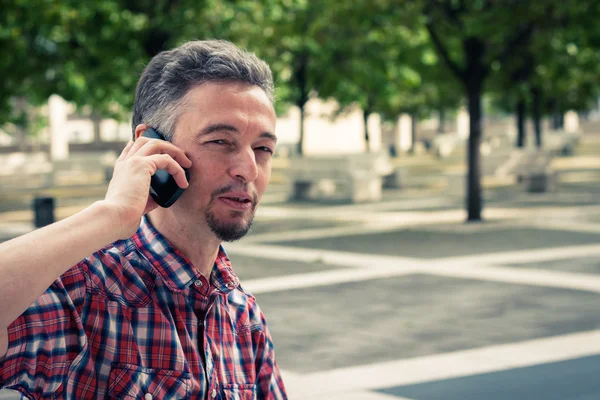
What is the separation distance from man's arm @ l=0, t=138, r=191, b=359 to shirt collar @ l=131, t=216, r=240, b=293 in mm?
116

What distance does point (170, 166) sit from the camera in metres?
1.91

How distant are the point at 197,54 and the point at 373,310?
6947mm

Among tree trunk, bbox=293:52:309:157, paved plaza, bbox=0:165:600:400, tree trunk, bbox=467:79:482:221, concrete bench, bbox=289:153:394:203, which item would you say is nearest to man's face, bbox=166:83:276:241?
paved plaza, bbox=0:165:600:400

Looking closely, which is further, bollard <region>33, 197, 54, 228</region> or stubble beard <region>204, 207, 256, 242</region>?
bollard <region>33, 197, 54, 228</region>

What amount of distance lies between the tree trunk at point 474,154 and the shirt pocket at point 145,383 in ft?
49.3

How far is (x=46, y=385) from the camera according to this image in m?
1.81

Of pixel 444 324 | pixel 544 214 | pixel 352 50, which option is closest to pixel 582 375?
pixel 444 324

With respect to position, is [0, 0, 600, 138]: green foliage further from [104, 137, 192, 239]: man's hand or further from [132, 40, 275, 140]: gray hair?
[104, 137, 192, 239]: man's hand

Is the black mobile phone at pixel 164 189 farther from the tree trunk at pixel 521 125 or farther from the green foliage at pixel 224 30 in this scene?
the tree trunk at pixel 521 125

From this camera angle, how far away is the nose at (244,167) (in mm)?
2039

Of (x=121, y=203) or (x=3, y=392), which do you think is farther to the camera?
(x=3, y=392)

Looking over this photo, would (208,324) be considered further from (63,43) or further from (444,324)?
(63,43)

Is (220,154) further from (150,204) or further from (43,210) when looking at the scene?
(43,210)

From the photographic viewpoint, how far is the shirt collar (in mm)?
1994
